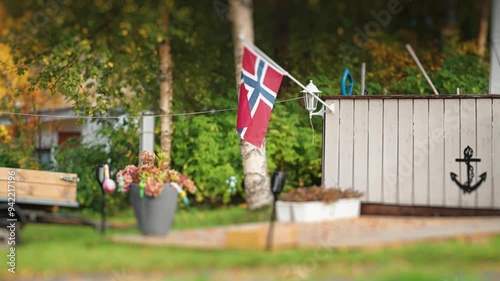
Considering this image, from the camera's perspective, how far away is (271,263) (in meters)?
9.16

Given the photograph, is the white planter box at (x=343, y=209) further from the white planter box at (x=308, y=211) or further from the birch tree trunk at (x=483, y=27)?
the birch tree trunk at (x=483, y=27)

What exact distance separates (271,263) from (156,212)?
76.9 inches

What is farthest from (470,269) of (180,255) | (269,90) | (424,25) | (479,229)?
(424,25)

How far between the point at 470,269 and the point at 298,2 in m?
18.7

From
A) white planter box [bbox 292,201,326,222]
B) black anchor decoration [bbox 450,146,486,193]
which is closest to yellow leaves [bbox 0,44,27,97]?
white planter box [bbox 292,201,326,222]

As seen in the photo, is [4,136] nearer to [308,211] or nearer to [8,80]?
[8,80]

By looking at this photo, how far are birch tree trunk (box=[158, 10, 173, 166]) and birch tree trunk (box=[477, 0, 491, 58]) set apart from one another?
8.80m

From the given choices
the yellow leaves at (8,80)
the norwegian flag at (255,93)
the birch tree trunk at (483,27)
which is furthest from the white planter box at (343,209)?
the birch tree trunk at (483,27)

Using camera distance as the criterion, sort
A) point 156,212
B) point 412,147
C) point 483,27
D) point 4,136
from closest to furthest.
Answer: point 156,212
point 412,147
point 4,136
point 483,27

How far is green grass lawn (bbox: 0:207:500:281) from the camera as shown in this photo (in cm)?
873

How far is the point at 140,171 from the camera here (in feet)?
36.4

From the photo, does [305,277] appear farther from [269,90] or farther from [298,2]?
[298,2]

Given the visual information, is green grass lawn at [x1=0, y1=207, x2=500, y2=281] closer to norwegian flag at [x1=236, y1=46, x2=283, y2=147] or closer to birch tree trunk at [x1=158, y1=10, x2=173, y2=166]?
norwegian flag at [x1=236, y1=46, x2=283, y2=147]

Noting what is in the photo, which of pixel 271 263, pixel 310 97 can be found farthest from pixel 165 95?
pixel 271 263
